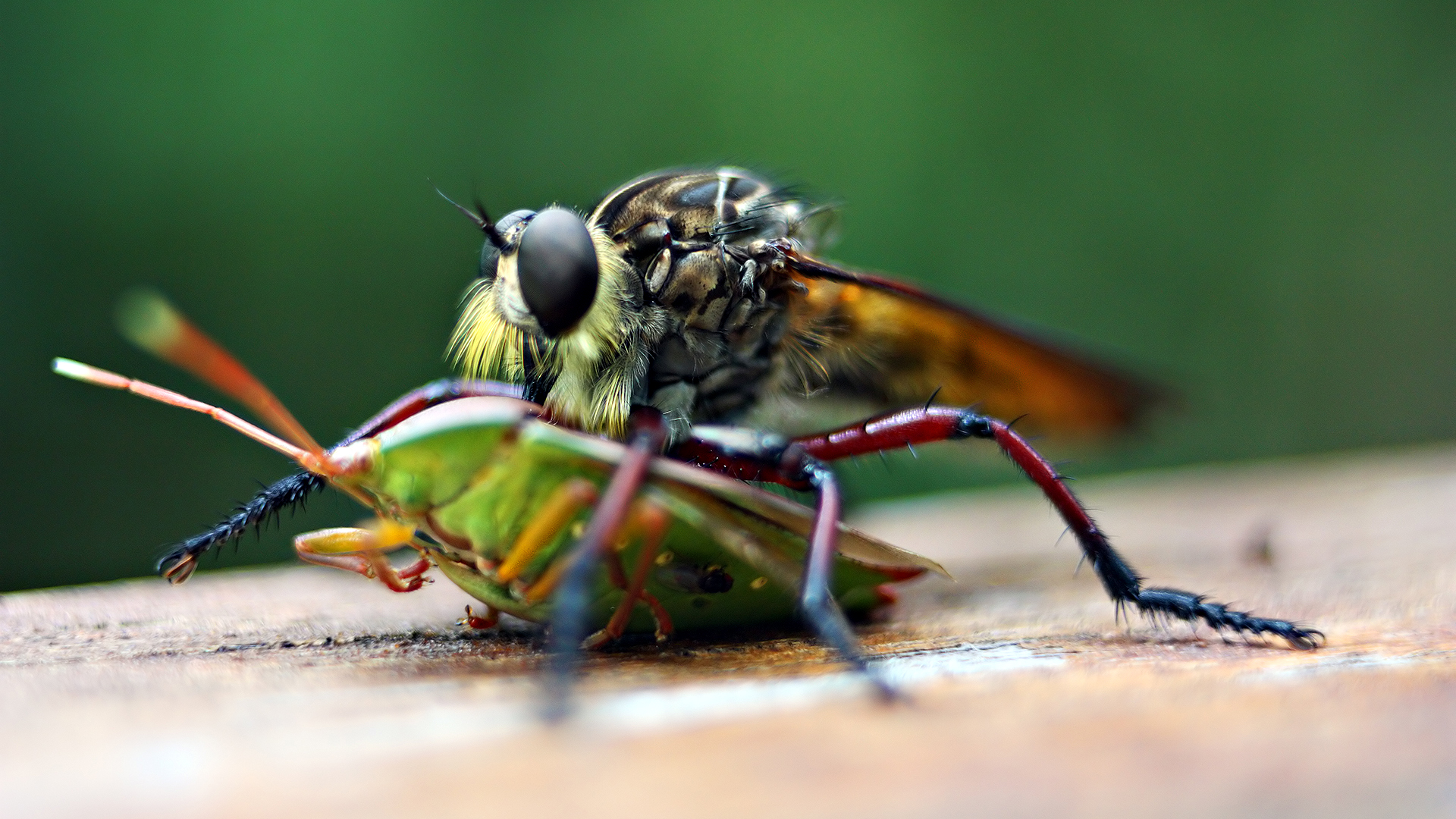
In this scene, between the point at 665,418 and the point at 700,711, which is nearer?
the point at 700,711

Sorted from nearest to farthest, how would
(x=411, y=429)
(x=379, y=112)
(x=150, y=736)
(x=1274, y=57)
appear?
(x=150, y=736)
(x=411, y=429)
(x=379, y=112)
(x=1274, y=57)

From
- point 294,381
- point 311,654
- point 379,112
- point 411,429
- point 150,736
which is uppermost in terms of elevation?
point 379,112

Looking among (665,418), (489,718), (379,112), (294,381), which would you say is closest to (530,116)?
(379,112)

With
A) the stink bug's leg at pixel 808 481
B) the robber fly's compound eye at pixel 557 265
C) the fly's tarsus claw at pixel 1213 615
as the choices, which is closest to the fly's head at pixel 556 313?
the robber fly's compound eye at pixel 557 265

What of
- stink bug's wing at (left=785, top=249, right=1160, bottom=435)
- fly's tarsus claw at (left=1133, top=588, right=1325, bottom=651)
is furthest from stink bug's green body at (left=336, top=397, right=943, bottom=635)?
stink bug's wing at (left=785, top=249, right=1160, bottom=435)

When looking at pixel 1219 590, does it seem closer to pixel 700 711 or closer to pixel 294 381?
pixel 700 711

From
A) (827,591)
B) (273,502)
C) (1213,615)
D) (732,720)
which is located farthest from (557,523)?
(1213,615)

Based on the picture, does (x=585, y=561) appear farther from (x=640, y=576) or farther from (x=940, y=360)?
(x=940, y=360)

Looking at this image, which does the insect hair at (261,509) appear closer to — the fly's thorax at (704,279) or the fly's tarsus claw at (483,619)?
the fly's tarsus claw at (483,619)

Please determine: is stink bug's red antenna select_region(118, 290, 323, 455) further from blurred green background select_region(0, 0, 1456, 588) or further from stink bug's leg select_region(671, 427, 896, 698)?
blurred green background select_region(0, 0, 1456, 588)
